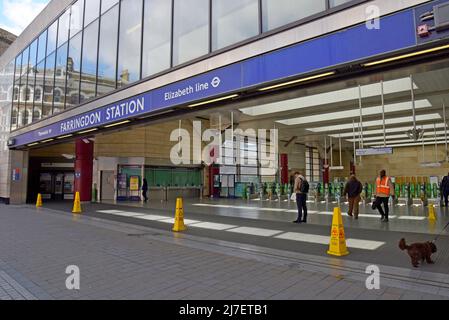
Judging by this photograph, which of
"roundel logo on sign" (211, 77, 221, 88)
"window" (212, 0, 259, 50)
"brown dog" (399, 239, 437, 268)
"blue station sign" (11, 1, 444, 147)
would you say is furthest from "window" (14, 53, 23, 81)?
"brown dog" (399, 239, 437, 268)

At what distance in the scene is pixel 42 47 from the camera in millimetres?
19844

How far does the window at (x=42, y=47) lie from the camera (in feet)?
64.0

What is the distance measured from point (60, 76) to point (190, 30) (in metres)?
10.8

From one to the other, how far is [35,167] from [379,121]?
24.3 metres

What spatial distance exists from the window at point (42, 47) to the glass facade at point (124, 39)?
6cm

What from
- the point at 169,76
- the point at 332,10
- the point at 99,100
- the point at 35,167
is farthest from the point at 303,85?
the point at 35,167

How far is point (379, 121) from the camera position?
20.5 meters

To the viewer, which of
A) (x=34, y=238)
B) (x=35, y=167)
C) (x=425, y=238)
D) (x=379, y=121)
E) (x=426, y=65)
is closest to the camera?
(x=426, y=65)

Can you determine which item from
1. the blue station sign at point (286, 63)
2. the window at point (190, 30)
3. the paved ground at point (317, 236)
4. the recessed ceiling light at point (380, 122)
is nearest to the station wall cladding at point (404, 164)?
the recessed ceiling light at point (380, 122)

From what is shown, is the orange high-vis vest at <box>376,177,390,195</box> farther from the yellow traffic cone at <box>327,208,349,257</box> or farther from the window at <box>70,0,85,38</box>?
the window at <box>70,0,85,38</box>

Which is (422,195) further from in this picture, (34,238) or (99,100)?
(34,238)

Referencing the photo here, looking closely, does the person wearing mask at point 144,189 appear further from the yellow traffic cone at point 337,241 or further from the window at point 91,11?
the yellow traffic cone at point 337,241

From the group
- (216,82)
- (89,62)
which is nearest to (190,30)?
(216,82)
